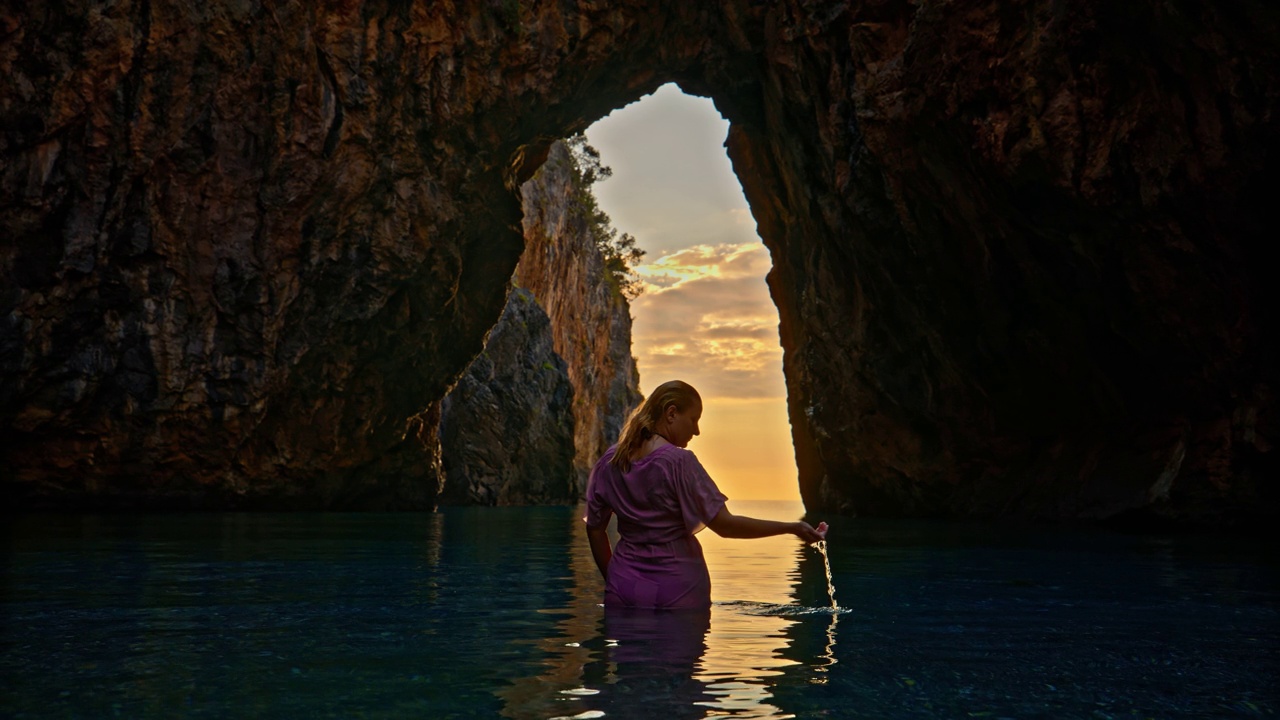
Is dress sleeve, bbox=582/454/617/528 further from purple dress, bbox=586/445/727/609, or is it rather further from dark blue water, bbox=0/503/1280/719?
dark blue water, bbox=0/503/1280/719

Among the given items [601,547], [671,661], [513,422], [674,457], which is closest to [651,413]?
[674,457]

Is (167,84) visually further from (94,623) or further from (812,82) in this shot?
(94,623)

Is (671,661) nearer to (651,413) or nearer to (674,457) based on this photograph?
(674,457)

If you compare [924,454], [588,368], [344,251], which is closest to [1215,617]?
[924,454]

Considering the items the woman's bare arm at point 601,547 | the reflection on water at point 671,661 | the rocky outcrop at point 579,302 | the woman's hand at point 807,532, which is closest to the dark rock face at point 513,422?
the rocky outcrop at point 579,302

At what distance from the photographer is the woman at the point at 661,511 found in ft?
18.4

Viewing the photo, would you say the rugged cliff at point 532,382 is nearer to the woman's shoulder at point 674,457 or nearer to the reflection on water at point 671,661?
the reflection on water at point 671,661

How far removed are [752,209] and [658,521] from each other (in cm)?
2939

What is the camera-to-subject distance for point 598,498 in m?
6.00

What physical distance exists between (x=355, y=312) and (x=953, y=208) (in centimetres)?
1856

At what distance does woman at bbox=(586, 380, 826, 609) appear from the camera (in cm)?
562

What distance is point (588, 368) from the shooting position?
80.2m

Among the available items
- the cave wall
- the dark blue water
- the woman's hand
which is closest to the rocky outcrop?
the cave wall

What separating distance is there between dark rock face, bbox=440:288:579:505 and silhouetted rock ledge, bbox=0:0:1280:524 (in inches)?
636
